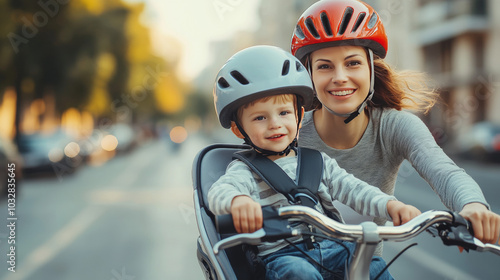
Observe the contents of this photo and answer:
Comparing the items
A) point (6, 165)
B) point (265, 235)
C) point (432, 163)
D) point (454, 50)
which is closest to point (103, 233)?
point (6, 165)

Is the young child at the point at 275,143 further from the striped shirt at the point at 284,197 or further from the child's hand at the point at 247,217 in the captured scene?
the child's hand at the point at 247,217

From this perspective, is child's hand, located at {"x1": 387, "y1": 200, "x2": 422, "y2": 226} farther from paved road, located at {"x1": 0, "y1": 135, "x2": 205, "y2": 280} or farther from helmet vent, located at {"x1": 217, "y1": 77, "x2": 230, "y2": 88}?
paved road, located at {"x1": 0, "y1": 135, "x2": 205, "y2": 280}

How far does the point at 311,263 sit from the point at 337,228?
0.36 meters

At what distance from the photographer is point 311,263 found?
2.11 meters

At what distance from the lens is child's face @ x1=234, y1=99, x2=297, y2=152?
2287 mm

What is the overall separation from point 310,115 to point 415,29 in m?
34.2

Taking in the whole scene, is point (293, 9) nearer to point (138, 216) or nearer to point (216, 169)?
point (138, 216)

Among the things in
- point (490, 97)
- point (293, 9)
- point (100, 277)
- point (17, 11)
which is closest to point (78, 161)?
point (17, 11)

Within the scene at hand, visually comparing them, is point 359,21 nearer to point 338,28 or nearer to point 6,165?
point 338,28

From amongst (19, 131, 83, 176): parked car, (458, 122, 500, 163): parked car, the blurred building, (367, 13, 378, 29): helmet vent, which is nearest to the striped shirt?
(367, 13, 378, 29): helmet vent

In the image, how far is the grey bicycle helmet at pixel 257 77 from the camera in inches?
88.5

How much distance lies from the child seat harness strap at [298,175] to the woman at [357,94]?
47 cm

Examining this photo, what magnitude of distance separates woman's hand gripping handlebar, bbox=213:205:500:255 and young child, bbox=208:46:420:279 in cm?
18

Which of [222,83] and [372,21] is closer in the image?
[222,83]
